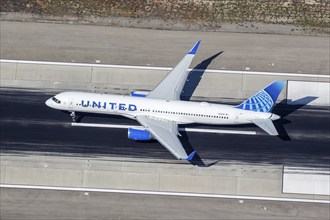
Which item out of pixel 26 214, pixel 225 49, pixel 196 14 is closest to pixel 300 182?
pixel 225 49

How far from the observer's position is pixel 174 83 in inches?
1672

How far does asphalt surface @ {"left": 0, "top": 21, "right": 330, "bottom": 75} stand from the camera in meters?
44.6

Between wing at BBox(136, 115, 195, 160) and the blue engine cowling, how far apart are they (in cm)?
59

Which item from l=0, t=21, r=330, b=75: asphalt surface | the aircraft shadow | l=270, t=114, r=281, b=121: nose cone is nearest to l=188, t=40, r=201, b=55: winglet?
l=0, t=21, r=330, b=75: asphalt surface

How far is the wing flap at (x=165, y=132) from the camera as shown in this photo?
1551 inches

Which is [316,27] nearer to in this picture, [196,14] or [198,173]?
[196,14]

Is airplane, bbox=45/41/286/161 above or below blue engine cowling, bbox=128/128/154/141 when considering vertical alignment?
above

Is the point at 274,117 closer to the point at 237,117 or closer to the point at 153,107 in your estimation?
the point at 237,117

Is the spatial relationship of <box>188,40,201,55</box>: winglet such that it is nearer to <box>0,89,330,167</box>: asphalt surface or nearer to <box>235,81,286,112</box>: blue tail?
<box>235,81,286,112</box>: blue tail

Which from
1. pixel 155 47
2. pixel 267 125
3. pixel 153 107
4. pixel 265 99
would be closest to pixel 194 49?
pixel 155 47

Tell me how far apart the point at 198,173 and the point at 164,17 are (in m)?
15.4

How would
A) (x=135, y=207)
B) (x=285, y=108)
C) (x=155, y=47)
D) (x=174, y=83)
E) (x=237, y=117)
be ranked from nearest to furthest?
(x=237, y=117)
(x=135, y=207)
(x=174, y=83)
(x=285, y=108)
(x=155, y=47)

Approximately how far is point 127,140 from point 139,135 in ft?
6.78

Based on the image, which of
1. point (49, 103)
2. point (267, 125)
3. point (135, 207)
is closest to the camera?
point (267, 125)
